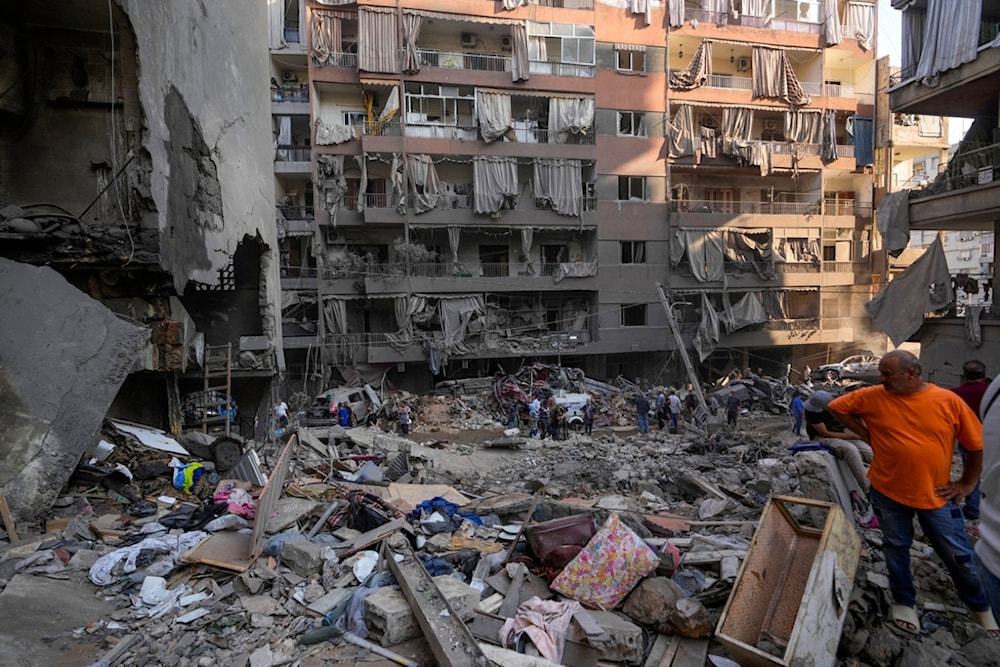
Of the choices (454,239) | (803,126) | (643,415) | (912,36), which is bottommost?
(643,415)

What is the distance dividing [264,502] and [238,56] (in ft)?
31.9

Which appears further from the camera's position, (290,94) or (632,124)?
(632,124)

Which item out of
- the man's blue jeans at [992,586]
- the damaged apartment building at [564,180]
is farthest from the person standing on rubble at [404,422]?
the man's blue jeans at [992,586]

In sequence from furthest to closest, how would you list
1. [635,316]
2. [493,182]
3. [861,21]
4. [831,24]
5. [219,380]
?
1. [861,21]
2. [831,24]
3. [635,316]
4. [493,182]
5. [219,380]

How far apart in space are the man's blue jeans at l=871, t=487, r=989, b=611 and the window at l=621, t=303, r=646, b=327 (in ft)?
68.4

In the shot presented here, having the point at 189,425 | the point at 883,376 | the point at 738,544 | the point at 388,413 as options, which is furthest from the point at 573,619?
the point at 388,413

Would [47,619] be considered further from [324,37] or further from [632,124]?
[632,124]

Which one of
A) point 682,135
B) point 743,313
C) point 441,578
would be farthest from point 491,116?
point 441,578

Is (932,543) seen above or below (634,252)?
below

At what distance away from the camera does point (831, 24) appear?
24047 millimetres

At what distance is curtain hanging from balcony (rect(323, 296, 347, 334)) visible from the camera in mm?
21422

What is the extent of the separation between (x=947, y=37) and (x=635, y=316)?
13741mm

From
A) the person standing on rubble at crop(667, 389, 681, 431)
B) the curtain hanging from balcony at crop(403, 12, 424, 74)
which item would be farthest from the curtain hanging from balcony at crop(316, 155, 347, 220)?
the person standing on rubble at crop(667, 389, 681, 431)

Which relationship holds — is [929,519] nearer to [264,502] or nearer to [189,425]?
[264,502]
